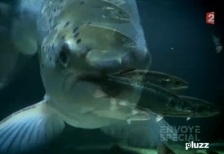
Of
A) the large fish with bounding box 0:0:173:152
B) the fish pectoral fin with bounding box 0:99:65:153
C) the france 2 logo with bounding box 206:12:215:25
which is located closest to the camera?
the large fish with bounding box 0:0:173:152

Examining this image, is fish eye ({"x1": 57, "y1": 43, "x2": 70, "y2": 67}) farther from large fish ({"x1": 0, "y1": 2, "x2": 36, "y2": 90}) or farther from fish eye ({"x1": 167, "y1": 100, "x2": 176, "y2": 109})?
fish eye ({"x1": 167, "y1": 100, "x2": 176, "y2": 109})

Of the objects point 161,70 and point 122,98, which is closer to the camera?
point 122,98

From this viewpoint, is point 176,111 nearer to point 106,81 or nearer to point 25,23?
point 106,81

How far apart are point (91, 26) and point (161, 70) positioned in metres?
0.64

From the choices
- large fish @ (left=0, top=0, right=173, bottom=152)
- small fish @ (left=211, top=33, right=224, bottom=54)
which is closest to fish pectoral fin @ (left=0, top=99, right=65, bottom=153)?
large fish @ (left=0, top=0, right=173, bottom=152)

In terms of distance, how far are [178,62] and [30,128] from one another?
3.55 ft

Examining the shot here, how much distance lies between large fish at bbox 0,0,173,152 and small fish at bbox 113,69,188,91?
0.13 feet

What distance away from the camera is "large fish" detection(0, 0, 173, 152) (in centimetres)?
181

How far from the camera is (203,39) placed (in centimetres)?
249

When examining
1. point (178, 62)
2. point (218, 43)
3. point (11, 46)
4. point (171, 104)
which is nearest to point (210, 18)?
point (218, 43)

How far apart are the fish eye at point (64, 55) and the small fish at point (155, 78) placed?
0.29 meters

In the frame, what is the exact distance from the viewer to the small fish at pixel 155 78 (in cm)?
188

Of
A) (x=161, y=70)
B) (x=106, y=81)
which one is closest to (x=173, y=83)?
(x=161, y=70)

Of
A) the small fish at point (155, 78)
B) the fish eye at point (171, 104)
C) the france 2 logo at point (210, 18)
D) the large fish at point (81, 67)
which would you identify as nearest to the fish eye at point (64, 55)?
the large fish at point (81, 67)
